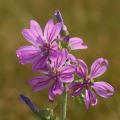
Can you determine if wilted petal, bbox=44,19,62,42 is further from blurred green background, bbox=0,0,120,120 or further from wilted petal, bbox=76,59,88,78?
blurred green background, bbox=0,0,120,120

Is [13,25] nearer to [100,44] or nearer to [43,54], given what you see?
[100,44]

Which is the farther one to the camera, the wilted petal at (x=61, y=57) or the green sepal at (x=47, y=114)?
the green sepal at (x=47, y=114)

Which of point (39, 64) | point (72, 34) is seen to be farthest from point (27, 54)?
point (72, 34)

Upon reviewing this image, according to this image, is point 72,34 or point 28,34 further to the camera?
point 72,34

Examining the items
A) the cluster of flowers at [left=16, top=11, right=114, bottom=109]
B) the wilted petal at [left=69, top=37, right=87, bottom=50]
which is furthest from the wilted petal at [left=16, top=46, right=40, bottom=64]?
the wilted petal at [left=69, top=37, right=87, bottom=50]

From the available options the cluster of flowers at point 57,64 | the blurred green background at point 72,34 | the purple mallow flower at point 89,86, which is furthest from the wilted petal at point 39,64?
the blurred green background at point 72,34

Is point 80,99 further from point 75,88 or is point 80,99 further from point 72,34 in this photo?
point 72,34

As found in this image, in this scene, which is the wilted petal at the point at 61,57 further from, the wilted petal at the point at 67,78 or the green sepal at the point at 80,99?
the green sepal at the point at 80,99

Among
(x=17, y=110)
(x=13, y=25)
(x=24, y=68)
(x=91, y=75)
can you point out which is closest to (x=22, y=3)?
(x=13, y=25)
